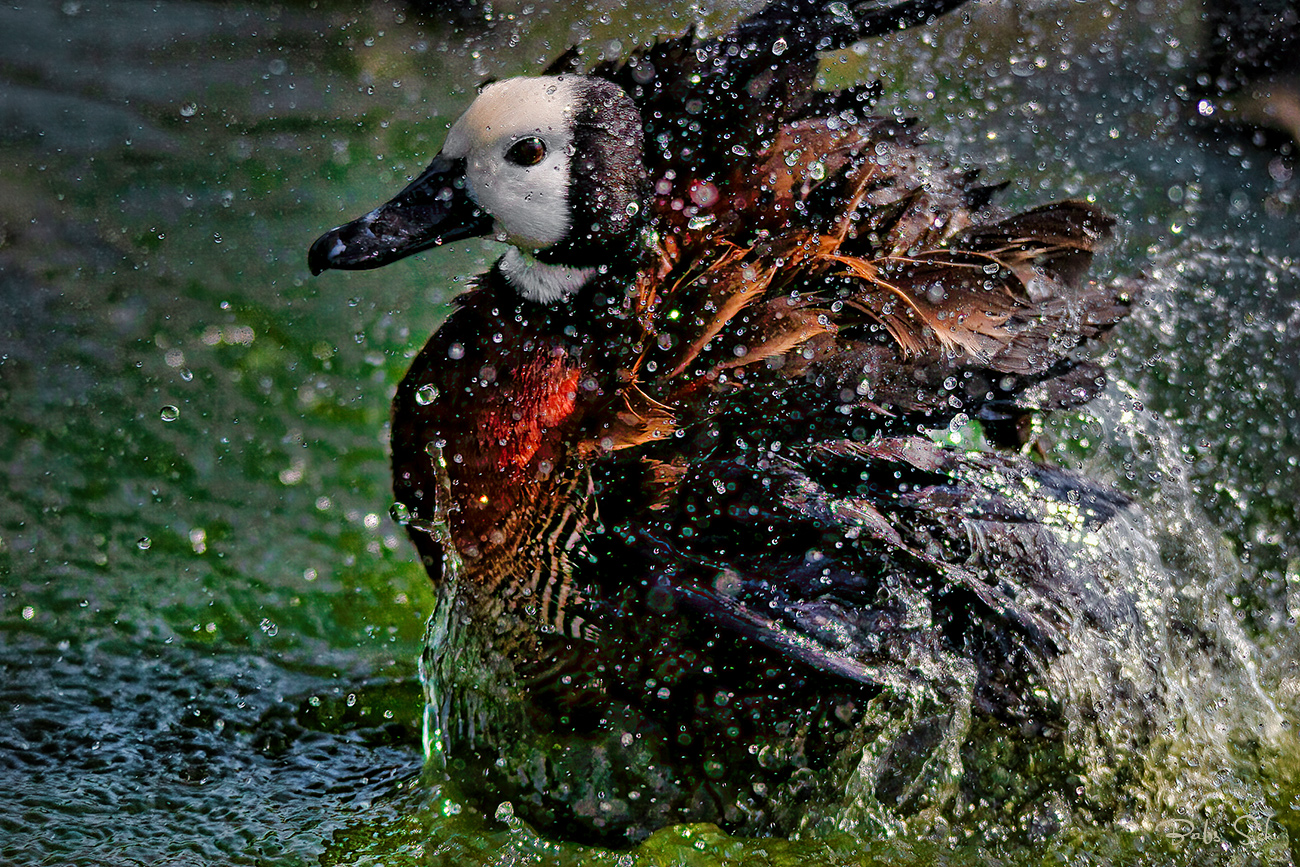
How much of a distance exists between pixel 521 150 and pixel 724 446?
1.70ft

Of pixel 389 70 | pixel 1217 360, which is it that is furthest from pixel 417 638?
pixel 1217 360

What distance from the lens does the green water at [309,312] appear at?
7.32 feet

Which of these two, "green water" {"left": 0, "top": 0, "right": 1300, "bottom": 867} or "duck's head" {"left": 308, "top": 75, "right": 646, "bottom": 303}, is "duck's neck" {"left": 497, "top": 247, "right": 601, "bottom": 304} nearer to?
"duck's head" {"left": 308, "top": 75, "right": 646, "bottom": 303}

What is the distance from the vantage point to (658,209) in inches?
64.2

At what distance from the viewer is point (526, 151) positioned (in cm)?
156

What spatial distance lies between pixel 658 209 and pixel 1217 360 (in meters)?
1.86

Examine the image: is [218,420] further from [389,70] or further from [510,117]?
[510,117]

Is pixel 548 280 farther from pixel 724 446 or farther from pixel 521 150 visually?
pixel 724 446

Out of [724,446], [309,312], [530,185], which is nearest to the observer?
[724,446]

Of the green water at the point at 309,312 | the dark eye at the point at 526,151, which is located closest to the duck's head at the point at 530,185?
the dark eye at the point at 526,151

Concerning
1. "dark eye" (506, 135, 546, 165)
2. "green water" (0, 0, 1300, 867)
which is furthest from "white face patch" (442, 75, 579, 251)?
"green water" (0, 0, 1300, 867)

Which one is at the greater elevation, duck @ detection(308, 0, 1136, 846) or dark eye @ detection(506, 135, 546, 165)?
dark eye @ detection(506, 135, 546, 165)

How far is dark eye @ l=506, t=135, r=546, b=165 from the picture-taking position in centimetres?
155

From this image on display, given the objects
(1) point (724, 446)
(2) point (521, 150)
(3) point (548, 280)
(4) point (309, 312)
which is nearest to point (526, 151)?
(2) point (521, 150)
